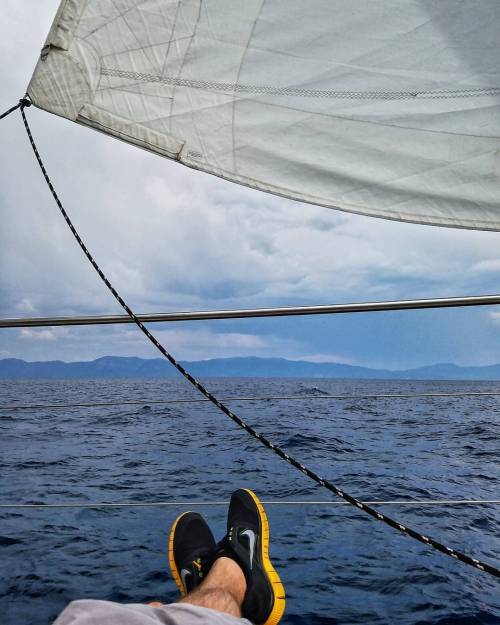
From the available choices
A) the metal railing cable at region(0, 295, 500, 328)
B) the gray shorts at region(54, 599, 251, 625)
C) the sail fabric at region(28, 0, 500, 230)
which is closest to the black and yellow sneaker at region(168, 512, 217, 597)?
the gray shorts at region(54, 599, 251, 625)

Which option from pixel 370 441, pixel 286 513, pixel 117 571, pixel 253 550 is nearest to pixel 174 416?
pixel 370 441

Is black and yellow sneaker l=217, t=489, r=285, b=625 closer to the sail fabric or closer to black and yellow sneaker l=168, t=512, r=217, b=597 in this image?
black and yellow sneaker l=168, t=512, r=217, b=597

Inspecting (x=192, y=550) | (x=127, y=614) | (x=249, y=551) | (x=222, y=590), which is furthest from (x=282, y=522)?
(x=127, y=614)

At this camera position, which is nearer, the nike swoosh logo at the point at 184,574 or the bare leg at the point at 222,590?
the bare leg at the point at 222,590

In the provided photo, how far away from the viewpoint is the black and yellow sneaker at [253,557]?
1209mm

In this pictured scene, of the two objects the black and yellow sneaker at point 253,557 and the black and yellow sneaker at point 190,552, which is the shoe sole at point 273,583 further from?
the black and yellow sneaker at point 190,552

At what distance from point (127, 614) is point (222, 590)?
458 millimetres

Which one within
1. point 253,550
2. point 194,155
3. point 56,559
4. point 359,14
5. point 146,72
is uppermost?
point 359,14

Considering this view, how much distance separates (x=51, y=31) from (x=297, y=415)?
1126 cm

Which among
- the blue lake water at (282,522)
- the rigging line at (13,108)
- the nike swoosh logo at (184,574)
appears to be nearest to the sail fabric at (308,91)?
the rigging line at (13,108)

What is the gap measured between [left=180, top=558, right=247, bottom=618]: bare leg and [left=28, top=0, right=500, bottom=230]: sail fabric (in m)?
1.02

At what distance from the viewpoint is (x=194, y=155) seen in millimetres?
1430

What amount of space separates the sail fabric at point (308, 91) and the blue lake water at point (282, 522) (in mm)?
1808

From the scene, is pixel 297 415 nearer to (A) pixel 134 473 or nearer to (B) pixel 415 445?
(B) pixel 415 445
